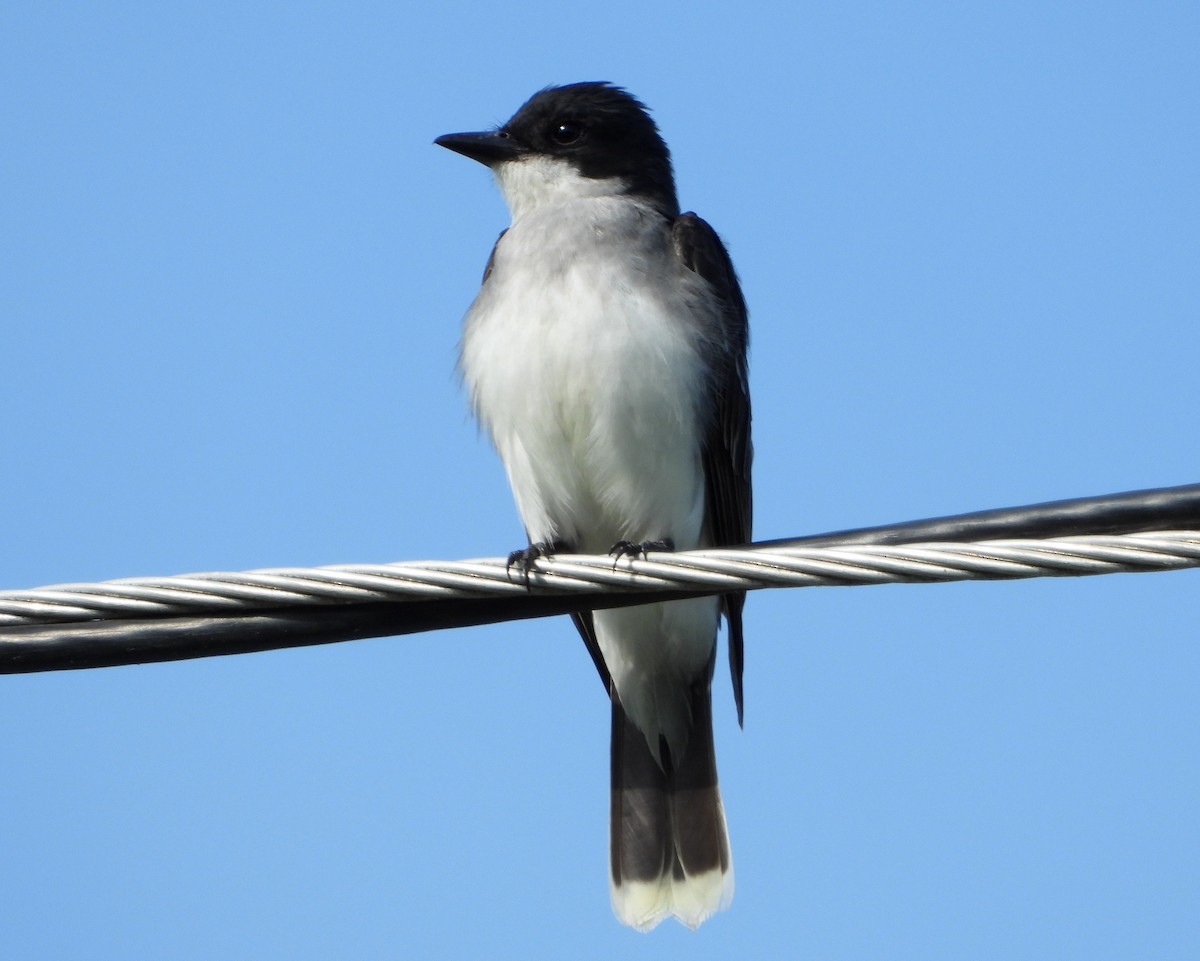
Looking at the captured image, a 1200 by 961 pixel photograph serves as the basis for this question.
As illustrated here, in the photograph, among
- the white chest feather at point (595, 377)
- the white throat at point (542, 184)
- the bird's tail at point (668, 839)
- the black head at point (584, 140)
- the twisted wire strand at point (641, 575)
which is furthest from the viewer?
the black head at point (584, 140)

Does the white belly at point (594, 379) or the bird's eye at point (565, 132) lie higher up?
the bird's eye at point (565, 132)

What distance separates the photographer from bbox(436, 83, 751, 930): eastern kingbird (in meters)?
5.68

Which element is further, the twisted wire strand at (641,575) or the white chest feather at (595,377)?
the white chest feather at (595,377)

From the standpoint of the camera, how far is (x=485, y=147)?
6.88 metres

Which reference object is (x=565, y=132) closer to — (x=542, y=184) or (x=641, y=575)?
(x=542, y=184)

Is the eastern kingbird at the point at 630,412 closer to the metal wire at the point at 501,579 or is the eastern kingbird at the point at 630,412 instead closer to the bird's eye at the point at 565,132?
the bird's eye at the point at 565,132

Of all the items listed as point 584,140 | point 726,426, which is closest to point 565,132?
point 584,140

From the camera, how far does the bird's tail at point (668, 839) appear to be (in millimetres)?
6207

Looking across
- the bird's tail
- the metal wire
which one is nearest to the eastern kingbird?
the bird's tail

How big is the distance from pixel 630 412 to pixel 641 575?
2.24m

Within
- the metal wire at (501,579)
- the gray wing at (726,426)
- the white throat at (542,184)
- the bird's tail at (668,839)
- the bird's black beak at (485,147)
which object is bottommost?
the bird's tail at (668,839)

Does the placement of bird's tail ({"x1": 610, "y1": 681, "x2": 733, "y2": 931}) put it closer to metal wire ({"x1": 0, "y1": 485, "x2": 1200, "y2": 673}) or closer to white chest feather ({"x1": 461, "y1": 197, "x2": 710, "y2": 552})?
white chest feather ({"x1": 461, "y1": 197, "x2": 710, "y2": 552})

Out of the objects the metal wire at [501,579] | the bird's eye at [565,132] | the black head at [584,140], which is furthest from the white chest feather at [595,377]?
the metal wire at [501,579]

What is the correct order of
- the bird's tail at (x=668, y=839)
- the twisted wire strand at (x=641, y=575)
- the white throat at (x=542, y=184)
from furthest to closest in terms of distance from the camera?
the white throat at (x=542, y=184), the bird's tail at (x=668, y=839), the twisted wire strand at (x=641, y=575)
